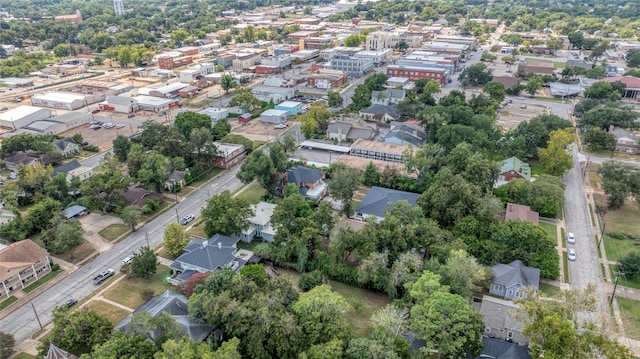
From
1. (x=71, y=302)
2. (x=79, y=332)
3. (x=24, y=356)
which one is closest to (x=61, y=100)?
(x=71, y=302)

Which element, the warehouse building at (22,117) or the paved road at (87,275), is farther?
the warehouse building at (22,117)

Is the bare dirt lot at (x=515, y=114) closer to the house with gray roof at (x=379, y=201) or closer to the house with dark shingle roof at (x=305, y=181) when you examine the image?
the house with gray roof at (x=379, y=201)

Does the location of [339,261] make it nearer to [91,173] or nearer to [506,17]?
[91,173]

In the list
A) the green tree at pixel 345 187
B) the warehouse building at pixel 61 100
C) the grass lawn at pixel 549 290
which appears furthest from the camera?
the warehouse building at pixel 61 100

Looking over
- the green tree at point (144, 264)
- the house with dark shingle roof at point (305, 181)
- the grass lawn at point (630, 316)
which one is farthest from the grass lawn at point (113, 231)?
the grass lawn at point (630, 316)

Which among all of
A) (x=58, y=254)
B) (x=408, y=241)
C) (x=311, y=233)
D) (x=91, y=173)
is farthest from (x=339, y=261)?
(x=91, y=173)

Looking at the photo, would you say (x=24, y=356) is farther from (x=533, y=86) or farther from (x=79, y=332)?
(x=533, y=86)
